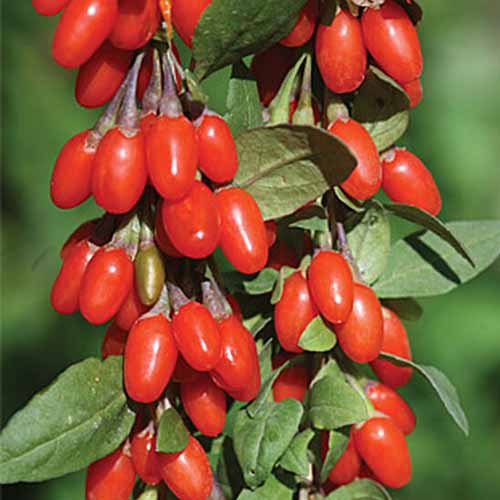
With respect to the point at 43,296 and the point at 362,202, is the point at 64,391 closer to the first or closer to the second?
the point at 362,202

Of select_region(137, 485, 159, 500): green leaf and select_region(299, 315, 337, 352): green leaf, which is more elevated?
select_region(299, 315, 337, 352): green leaf

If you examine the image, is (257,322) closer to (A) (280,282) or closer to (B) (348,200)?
(A) (280,282)

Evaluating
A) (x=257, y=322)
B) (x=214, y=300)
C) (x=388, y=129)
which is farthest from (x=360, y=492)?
(x=388, y=129)

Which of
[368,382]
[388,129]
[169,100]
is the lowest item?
[368,382]

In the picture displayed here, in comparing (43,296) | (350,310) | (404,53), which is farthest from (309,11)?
(43,296)

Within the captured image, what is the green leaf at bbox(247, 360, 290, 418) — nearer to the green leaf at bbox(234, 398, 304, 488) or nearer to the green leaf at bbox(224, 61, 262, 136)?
the green leaf at bbox(234, 398, 304, 488)

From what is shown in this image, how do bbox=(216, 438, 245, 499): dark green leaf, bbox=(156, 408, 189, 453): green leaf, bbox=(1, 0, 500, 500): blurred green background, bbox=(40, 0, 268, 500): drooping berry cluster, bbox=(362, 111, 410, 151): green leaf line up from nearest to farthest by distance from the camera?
bbox=(40, 0, 268, 500): drooping berry cluster, bbox=(156, 408, 189, 453): green leaf, bbox=(362, 111, 410, 151): green leaf, bbox=(216, 438, 245, 499): dark green leaf, bbox=(1, 0, 500, 500): blurred green background

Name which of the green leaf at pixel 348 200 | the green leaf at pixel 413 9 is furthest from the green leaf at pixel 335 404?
the green leaf at pixel 413 9

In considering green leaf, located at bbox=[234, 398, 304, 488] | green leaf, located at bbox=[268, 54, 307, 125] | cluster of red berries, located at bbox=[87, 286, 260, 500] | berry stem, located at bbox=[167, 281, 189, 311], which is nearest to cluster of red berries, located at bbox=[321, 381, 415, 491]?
green leaf, located at bbox=[234, 398, 304, 488]
